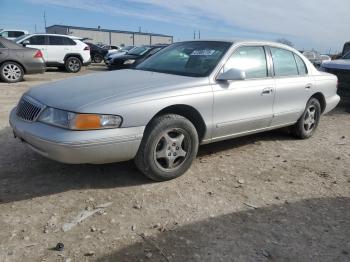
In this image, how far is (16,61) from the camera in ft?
37.4

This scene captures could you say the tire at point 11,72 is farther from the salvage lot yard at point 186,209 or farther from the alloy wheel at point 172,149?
the alloy wheel at point 172,149

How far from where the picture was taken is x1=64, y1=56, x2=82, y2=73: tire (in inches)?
647

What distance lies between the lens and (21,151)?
16.0ft

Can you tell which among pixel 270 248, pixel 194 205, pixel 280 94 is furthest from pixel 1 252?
pixel 280 94

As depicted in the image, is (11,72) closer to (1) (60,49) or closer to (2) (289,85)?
(1) (60,49)

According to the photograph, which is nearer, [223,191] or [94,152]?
[94,152]

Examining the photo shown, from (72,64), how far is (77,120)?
1383 centimetres

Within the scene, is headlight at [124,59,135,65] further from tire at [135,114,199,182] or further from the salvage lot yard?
tire at [135,114,199,182]

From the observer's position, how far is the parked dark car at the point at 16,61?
11.3m

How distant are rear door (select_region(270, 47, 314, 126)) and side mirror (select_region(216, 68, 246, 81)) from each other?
1059 mm

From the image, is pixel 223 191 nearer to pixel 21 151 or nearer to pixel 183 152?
pixel 183 152

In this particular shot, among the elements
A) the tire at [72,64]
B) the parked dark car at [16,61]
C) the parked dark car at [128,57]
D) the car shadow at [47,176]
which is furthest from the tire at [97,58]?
the car shadow at [47,176]

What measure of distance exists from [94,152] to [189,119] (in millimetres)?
1265

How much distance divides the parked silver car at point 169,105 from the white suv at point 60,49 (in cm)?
1170
